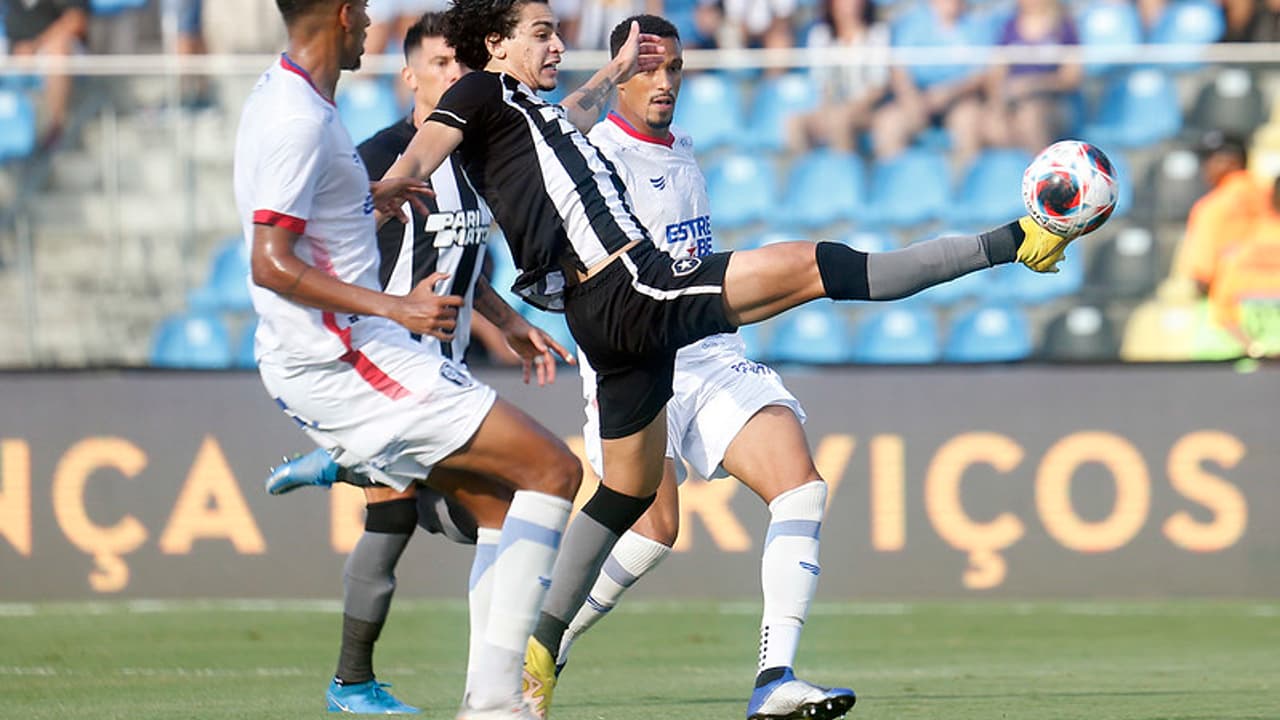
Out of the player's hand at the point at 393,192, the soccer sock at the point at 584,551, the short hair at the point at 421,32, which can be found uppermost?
the short hair at the point at 421,32

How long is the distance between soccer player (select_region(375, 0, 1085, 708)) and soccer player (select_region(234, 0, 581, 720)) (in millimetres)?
284

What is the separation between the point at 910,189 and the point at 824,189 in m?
0.55

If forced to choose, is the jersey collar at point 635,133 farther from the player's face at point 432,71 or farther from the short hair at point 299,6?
the short hair at point 299,6

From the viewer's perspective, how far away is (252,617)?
10641 millimetres

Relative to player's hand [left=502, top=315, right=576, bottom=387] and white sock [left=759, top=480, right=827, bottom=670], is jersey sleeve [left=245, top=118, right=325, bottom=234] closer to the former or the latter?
player's hand [left=502, top=315, right=576, bottom=387]

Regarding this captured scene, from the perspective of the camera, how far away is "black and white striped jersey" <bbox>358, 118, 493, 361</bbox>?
6.91 m

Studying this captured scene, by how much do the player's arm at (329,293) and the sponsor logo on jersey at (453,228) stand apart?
1.84 meters

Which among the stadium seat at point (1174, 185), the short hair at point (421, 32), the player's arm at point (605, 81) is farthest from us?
the stadium seat at point (1174, 185)

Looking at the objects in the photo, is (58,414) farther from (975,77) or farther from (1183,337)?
(1183,337)

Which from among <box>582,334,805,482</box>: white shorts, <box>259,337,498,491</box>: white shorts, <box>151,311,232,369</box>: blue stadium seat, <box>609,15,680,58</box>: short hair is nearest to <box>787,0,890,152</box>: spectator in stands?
<box>151,311,232,369</box>: blue stadium seat

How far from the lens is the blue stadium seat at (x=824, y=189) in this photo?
1200cm

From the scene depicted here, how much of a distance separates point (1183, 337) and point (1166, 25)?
2569 millimetres

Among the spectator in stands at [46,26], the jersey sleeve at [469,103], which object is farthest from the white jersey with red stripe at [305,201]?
the spectator in stands at [46,26]

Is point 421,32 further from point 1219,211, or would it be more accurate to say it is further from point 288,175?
point 1219,211
